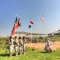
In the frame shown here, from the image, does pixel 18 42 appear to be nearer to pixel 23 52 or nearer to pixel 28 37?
pixel 23 52

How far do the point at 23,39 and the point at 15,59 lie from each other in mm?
4239

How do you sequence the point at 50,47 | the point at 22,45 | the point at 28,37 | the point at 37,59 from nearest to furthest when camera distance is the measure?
the point at 37,59, the point at 22,45, the point at 50,47, the point at 28,37

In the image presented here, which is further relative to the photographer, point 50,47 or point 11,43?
point 50,47

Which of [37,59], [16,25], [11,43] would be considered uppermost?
[16,25]

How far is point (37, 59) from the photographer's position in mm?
17141

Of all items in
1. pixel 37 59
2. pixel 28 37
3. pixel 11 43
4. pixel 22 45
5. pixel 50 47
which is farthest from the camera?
pixel 28 37

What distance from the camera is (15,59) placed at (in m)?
17.4

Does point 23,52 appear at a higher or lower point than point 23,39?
lower

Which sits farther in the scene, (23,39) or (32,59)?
(23,39)

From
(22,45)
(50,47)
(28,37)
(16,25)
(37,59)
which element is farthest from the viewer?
(28,37)

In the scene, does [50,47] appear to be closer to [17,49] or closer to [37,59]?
[17,49]

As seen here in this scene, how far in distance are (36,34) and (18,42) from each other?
44.0 m

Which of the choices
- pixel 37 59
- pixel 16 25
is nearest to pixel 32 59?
pixel 37 59

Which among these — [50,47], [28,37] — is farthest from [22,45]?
[28,37]
